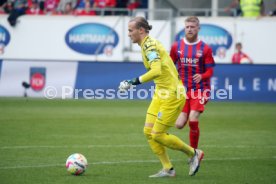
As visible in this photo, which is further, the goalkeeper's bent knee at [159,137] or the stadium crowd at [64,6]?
the stadium crowd at [64,6]

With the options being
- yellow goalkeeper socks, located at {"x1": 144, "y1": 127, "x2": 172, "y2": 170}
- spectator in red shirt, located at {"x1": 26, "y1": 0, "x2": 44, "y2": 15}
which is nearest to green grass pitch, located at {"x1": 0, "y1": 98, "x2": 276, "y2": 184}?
yellow goalkeeper socks, located at {"x1": 144, "y1": 127, "x2": 172, "y2": 170}

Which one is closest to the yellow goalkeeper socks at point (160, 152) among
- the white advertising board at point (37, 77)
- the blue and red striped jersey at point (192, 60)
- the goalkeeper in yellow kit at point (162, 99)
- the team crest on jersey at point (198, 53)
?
the goalkeeper in yellow kit at point (162, 99)

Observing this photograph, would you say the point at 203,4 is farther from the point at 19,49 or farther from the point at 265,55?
the point at 19,49

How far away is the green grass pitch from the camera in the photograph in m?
10.6

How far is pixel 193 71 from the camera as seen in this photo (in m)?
12.8

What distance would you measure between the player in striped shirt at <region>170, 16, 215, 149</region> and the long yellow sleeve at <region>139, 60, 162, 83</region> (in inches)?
97.5

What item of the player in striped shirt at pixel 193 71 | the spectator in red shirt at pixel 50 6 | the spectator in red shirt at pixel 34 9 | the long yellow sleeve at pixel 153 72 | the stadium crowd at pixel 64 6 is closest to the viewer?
the long yellow sleeve at pixel 153 72

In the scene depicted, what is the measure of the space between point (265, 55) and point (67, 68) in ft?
22.3

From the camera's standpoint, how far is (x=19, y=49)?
1057 inches

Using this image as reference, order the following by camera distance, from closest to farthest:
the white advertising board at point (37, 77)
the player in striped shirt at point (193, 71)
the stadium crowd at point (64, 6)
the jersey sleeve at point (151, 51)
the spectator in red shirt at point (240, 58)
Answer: the jersey sleeve at point (151, 51), the player in striped shirt at point (193, 71), the white advertising board at point (37, 77), the spectator in red shirt at point (240, 58), the stadium crowd at point (64, 6)

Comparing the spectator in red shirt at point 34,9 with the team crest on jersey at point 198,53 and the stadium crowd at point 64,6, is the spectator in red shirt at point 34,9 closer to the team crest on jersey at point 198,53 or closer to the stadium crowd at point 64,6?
the stadium crowd at point 64,6

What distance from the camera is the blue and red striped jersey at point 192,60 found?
12.7 meters

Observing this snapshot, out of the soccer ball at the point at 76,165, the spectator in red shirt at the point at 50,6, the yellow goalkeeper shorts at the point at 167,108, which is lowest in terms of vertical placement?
the soccer ball at the point at 76,165

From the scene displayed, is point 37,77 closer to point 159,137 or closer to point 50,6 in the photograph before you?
point 50,6
